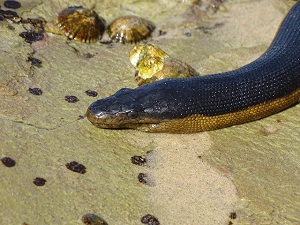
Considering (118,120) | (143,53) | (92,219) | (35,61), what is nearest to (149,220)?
(92,219)

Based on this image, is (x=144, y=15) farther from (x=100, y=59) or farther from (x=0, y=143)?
(x=0, y=143)

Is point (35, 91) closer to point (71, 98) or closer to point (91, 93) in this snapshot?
point (71, 98)

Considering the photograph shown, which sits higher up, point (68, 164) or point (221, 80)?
point (221, 80)

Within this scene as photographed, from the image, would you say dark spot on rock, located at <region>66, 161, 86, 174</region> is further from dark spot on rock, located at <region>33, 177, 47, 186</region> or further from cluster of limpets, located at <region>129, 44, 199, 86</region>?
cluster of limpets, located at <region>129, 44, 199, 86</region>

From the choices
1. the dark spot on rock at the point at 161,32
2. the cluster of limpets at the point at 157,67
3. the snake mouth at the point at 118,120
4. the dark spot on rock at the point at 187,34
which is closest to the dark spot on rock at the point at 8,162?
the snake mouth at the point at 118,120

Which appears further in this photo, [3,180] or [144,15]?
[144,15]

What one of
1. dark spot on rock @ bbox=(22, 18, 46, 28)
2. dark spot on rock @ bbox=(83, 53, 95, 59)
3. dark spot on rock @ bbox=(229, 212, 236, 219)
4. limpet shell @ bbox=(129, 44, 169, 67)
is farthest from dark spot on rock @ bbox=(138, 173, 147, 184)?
dark spot on rock @ bbox=(22, 18, 46, 28)

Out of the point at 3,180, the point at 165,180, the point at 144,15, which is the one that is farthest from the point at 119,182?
the point at 144,15
